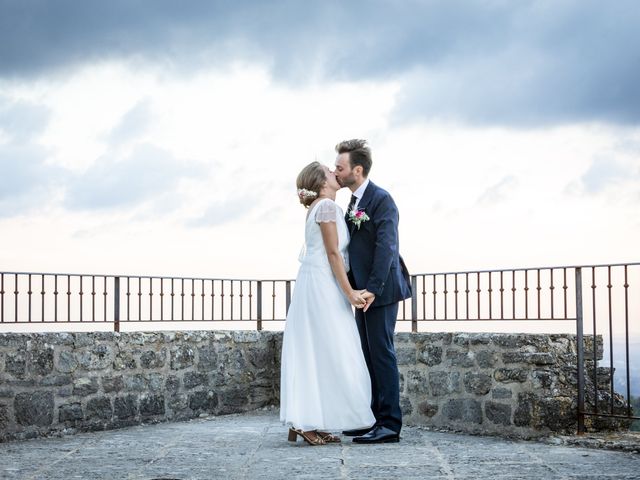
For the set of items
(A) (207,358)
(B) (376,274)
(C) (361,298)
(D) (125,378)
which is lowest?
(D) (125,378)

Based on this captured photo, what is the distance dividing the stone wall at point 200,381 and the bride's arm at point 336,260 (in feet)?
5.98

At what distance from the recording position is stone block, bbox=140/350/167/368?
8.50m

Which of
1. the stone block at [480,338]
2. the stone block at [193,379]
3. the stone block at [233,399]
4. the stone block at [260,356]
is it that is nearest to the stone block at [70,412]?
the stone block at [193,379]

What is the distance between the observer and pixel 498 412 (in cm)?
730

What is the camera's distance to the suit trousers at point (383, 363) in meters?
6.32

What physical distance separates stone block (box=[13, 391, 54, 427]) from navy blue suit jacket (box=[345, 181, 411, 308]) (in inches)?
126

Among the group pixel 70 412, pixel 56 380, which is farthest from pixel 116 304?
pixel 70 412

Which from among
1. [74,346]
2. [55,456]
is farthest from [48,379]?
[55,456]

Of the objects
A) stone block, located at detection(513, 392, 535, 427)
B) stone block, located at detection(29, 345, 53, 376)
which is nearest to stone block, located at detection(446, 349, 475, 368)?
stone block, located at detection(513, 392, 535, 427)

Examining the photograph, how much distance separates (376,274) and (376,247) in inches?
7.9

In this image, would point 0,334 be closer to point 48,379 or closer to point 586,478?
point 48,379

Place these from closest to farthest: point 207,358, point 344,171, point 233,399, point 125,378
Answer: point 344,171 → point 125,378 → point 207,358 → point 233,399

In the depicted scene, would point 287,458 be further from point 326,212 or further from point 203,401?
point 203,401

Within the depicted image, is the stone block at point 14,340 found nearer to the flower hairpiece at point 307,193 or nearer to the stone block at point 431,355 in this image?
the flower hairpiece at point 307,193
